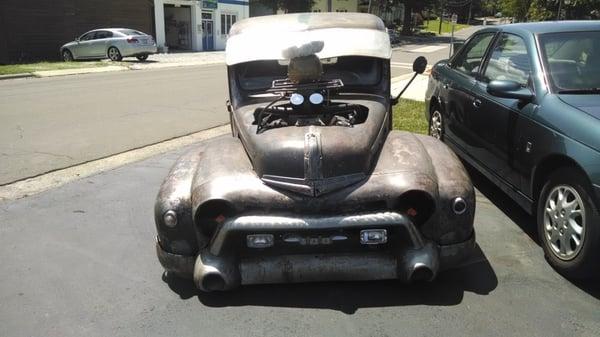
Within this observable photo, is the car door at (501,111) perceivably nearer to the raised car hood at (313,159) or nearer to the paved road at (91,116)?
the raised car hood at (313,159)

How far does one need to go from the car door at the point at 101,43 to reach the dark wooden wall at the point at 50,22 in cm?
405

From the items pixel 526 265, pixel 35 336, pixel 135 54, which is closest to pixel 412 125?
pixel 526 265

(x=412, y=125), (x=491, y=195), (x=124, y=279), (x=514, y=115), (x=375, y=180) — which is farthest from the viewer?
(x=412, y=125)

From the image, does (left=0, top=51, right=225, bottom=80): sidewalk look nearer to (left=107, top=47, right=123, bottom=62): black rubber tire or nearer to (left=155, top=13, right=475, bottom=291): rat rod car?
(left=107, top=47, right=123, bottom=62): black rubber tire

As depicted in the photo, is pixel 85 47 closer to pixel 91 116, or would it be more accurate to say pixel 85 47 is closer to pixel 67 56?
pixel 67 56

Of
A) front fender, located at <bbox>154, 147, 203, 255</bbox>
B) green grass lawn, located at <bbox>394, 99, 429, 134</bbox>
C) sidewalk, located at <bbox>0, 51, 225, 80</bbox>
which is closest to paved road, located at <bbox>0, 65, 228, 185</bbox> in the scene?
sidewalk, located at <bbox>0, 51, 225, 80</bbox>

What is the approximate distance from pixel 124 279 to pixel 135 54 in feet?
76.5

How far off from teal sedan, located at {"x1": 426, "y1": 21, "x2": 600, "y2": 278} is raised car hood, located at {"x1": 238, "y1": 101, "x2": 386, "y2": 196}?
1.32 meters

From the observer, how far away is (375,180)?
3332 mm

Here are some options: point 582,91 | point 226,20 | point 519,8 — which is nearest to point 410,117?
point 582,91

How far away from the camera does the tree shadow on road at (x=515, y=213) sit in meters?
3.55

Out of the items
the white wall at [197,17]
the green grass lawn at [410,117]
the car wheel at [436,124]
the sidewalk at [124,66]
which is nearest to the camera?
the car wheel at [436,124]

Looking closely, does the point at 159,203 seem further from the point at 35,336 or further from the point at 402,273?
the point at 402,273

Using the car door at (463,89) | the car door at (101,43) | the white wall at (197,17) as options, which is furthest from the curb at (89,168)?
the white wall at (197,17)
